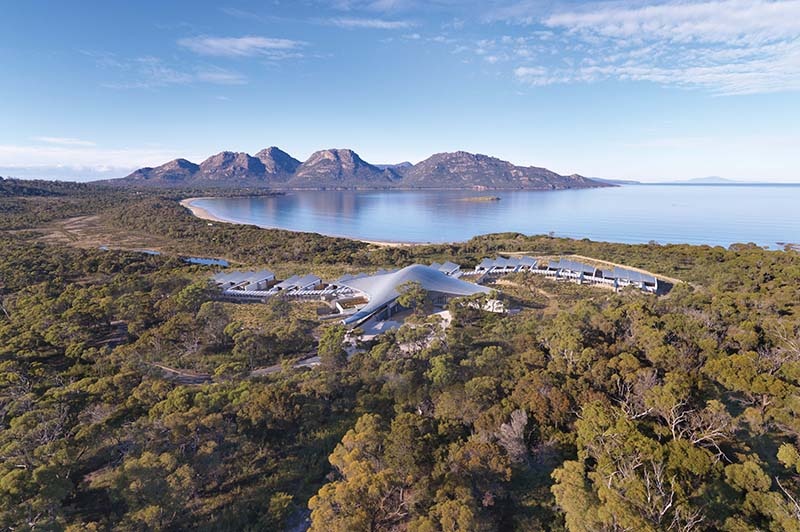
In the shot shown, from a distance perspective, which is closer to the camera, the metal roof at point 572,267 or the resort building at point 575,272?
the resort building at point 575,272

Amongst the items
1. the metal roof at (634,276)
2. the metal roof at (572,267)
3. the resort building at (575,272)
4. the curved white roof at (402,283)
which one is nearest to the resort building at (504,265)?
the resort building at (575,272)

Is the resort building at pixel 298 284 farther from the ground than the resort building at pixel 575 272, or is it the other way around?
the resort building at pixel 575 272

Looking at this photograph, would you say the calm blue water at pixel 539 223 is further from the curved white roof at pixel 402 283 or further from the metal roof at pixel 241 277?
the curved white roof at pixel 402 283

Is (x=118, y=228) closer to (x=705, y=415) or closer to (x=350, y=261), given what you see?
(x=350, y=261)

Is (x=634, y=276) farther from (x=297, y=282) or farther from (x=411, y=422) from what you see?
(x=411, y=422)

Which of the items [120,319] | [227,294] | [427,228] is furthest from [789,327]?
[427,228]

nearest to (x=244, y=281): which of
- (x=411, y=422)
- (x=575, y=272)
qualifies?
(x=411, y=422)
